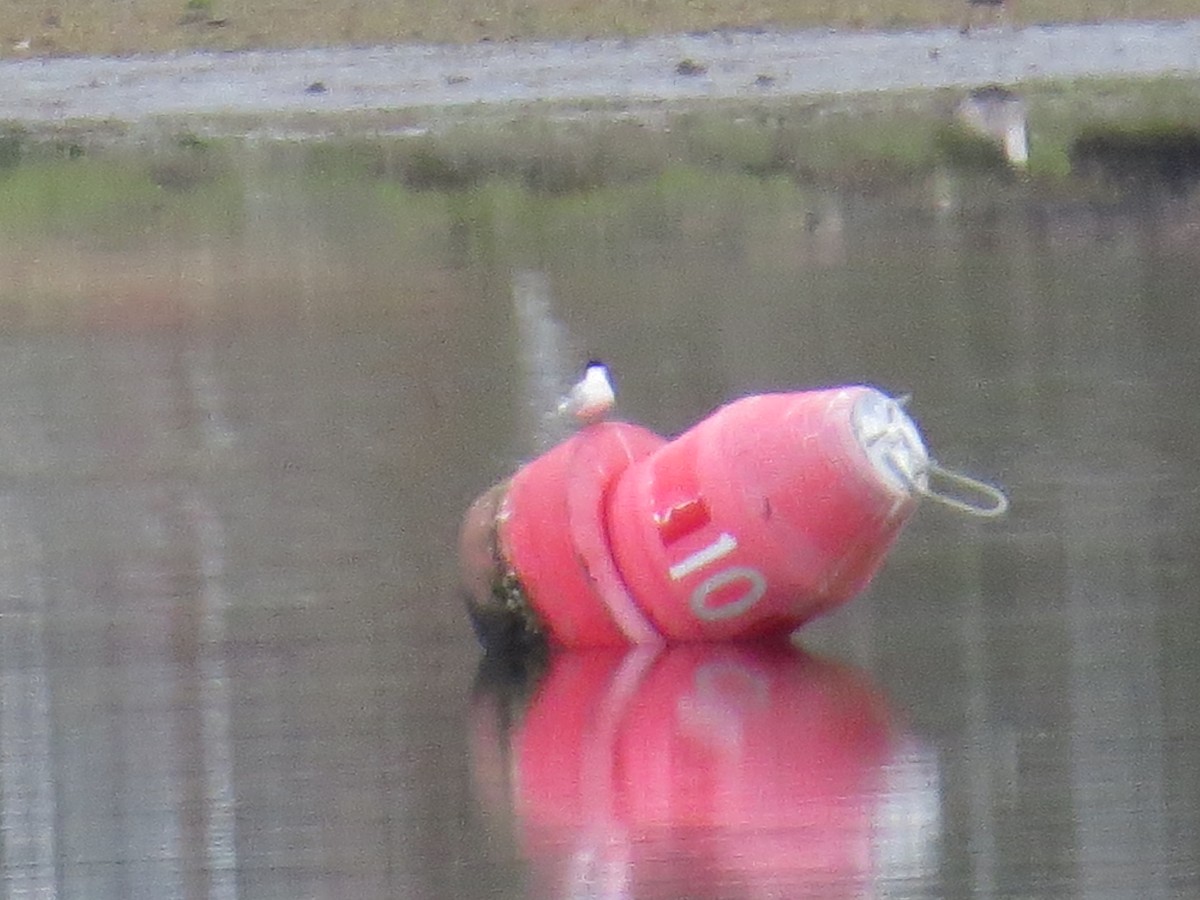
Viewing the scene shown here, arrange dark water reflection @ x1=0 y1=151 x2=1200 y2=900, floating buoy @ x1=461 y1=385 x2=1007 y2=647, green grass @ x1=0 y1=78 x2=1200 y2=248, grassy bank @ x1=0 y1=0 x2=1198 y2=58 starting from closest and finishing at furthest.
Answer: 1. dark water reflection @ x1=0 y1=151 x2=1200 y2=900
2. floating buoy @ x1=461 y1=385 x2=1007 y2=647
3. green grass @ x1=0 y1=78 x2=1200 y2=248
4. grassy bank @ x1=0 y1=0 x2=1198 y2=58

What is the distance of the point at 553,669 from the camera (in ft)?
29.2

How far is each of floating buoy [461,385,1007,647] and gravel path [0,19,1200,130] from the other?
14696 millimetres

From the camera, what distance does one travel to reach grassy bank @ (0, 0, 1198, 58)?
24.5 m

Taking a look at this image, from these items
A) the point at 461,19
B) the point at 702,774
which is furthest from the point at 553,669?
the point at 461,19

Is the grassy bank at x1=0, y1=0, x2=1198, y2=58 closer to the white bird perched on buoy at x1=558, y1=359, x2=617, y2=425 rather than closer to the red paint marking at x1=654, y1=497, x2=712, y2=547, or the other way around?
the white bird perched on buoy at x1=558, y1=359, x2=617, y2=425

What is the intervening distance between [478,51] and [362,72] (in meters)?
Result: 1.01

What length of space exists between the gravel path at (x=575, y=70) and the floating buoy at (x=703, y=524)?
14.7 m

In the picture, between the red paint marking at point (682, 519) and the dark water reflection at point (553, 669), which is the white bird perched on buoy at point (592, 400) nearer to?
the red paint marking at point (682, 519)

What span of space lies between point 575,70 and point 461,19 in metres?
1.30

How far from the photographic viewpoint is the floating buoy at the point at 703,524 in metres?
8.53

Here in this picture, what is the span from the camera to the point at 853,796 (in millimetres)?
7094

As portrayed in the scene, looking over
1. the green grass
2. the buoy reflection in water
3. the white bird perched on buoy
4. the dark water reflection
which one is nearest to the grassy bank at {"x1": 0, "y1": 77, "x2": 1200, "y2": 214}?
the green grass

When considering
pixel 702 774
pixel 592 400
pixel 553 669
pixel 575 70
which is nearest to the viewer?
pixel 702 774

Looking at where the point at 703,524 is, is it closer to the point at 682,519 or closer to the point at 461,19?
the point at 682,519
